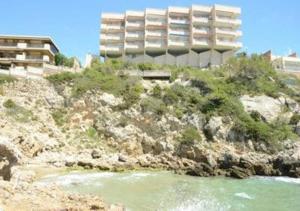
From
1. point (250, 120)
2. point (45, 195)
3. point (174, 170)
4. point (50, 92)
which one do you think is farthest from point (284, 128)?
point (45, 195)

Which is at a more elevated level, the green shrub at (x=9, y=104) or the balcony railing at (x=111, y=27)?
the balcony railing at (x=111, y=27)

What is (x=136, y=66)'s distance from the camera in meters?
67.6

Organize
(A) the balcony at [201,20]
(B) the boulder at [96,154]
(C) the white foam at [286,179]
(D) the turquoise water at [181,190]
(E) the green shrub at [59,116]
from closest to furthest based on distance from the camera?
1. (D) the turquoise water at [181,190]
2. (C) the white foam at [286,179]
3. (B) the boulder at [96,154]
4. (E) the green shrub at [59,116]
5. (A) the balcony at [201,20]

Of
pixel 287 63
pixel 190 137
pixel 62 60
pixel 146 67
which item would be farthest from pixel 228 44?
pixel 190 137

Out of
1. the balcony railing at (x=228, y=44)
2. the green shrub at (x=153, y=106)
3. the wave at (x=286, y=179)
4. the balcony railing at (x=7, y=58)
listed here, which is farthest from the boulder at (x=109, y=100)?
the balcony railing at (x=228, y=44)

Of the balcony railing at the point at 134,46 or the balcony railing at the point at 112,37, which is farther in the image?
the balcony railing at the point at 112,37

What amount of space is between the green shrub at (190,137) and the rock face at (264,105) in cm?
1014

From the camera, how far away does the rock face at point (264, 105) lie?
57.6m

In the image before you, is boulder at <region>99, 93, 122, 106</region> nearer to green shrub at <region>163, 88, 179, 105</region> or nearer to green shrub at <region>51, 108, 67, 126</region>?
green shrub at <region>51, 108, 67, 126</region>

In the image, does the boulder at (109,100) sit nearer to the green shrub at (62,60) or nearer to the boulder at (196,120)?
the boulder at (196,120)

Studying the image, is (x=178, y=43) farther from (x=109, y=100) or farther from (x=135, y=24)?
(x=109, y=100)

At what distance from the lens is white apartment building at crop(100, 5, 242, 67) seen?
79.3 meters

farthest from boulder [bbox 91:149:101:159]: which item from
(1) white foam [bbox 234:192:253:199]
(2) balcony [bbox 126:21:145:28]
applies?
(2) balcony [bbox 126:21:145:28]

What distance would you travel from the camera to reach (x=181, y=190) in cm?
3006
